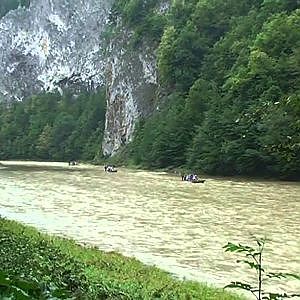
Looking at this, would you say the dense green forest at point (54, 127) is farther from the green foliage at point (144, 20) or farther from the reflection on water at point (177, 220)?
the reflection on water at point (177, 220)

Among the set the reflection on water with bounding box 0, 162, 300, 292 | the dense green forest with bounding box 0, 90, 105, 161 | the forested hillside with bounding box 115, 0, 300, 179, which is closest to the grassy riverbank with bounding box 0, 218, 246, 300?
the reflection on water with bounding box 0, 162, 300, 292

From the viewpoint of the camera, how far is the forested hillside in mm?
53500

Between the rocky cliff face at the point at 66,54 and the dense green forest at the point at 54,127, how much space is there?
3.31 m

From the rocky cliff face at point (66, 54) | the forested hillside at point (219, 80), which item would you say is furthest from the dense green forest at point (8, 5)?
the forested hillside at point (219, 80)

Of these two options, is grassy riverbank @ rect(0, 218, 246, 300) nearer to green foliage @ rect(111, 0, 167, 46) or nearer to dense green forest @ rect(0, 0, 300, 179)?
dense green forest @ rect(0, 0, 300, 179)

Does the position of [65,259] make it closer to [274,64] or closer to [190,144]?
[274,64]

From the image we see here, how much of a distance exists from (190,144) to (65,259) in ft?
180

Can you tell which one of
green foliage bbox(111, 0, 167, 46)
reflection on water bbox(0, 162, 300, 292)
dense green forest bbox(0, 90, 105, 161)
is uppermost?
green foliage bbox(111, 0, 167, 46)

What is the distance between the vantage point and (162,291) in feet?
31.7

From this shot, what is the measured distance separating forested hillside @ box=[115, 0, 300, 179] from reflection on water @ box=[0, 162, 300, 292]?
9.83m

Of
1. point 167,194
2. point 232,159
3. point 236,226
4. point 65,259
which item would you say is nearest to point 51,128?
point 232,159

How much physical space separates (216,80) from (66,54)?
6473cm

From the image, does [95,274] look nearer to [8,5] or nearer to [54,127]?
[54,127]

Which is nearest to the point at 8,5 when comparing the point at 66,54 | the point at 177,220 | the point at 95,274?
the point at 66,54
